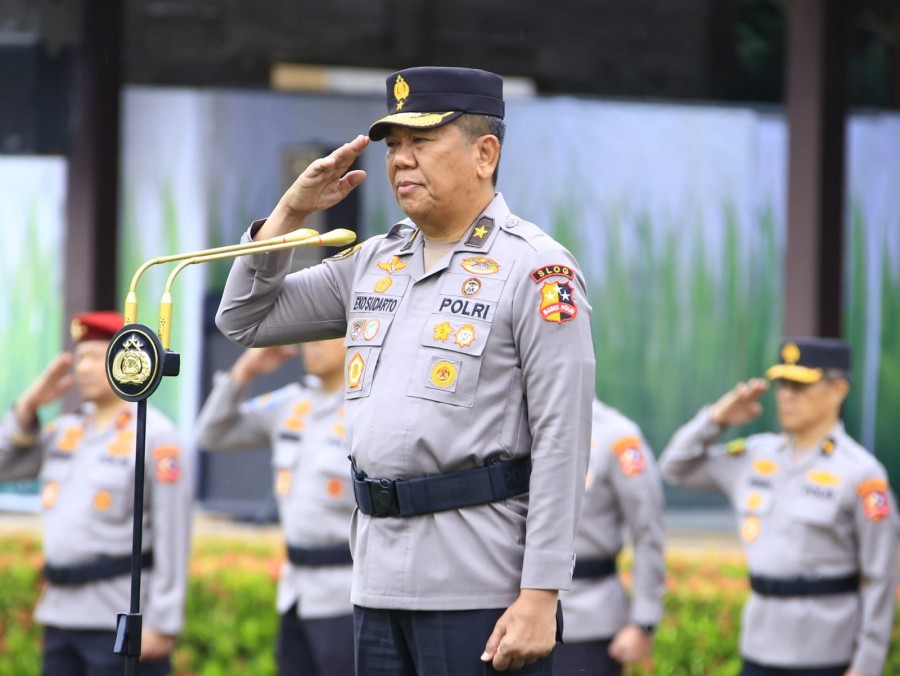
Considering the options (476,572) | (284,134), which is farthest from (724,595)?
(476,572)

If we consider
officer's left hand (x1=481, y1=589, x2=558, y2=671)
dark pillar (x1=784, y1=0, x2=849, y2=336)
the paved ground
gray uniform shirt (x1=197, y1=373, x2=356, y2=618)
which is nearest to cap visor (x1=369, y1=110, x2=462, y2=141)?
officer's left hand (x1=481, y1=589, x2=558, y2=671)

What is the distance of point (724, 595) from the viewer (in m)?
6.89

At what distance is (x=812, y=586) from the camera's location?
532cm

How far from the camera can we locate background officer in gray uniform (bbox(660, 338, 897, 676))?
5266mm

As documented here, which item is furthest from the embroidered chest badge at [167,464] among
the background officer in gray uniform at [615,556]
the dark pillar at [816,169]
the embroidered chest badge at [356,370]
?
the dark pillar at [816,169]

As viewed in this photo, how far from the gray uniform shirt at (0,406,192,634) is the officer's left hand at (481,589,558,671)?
274 centimetres

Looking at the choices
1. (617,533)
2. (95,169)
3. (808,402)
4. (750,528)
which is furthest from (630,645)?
(95,169)

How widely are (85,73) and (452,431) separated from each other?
18.4 feet

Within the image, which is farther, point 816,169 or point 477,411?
point 816,169

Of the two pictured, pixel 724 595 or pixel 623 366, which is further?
pixel 623 366

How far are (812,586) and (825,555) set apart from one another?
0.12 meters

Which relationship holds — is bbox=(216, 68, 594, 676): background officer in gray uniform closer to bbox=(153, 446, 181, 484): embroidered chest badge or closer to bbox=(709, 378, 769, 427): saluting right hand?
bbox=(153, 446, 181, 484): embroidered chest badge

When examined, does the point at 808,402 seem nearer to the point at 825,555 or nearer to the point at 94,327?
the point at 825,555

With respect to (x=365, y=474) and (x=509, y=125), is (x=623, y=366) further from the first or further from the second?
(x=365, y=474)
